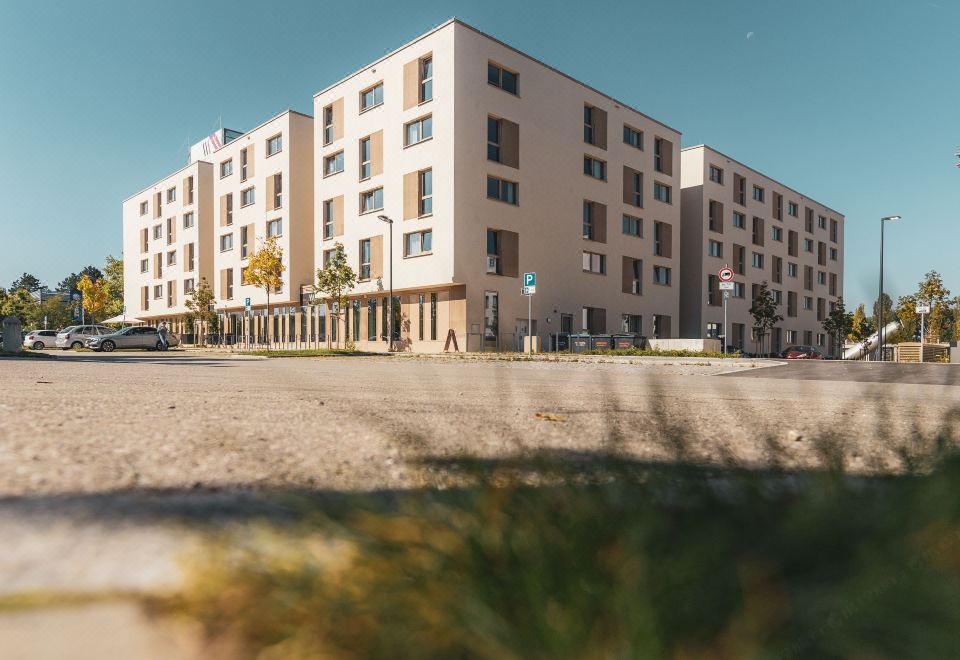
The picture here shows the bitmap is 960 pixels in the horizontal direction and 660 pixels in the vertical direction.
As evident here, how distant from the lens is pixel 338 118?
34812 mm

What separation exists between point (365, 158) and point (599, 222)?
45.9ft

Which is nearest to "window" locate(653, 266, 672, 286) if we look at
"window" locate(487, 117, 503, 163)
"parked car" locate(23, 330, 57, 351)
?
"window" locate(487, 117, 503, 163)

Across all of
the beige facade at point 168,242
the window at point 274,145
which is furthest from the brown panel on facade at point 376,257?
the beige facade at point 168,242

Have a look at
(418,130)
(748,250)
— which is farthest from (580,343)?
(748,250)

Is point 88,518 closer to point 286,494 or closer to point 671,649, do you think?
point 286,494

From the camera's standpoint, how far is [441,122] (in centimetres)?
2869

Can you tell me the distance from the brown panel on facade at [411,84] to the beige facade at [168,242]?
1037 inches

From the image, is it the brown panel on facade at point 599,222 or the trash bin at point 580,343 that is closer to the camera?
the trash bin at point 580,343

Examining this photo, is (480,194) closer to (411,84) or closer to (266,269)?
(411,84)

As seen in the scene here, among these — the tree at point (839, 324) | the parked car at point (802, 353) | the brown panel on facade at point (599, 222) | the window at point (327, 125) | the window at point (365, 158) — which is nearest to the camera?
the window at point (365, 158)

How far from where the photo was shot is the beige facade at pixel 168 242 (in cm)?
4925

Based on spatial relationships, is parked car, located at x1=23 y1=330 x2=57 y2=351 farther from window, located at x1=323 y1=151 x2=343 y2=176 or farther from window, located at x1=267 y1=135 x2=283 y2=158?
window, located at x1=323 y1=151 x2=343 y2=176

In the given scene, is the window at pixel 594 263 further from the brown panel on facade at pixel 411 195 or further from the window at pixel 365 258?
the window at pixel 365 258

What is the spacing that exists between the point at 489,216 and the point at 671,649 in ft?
96.2
